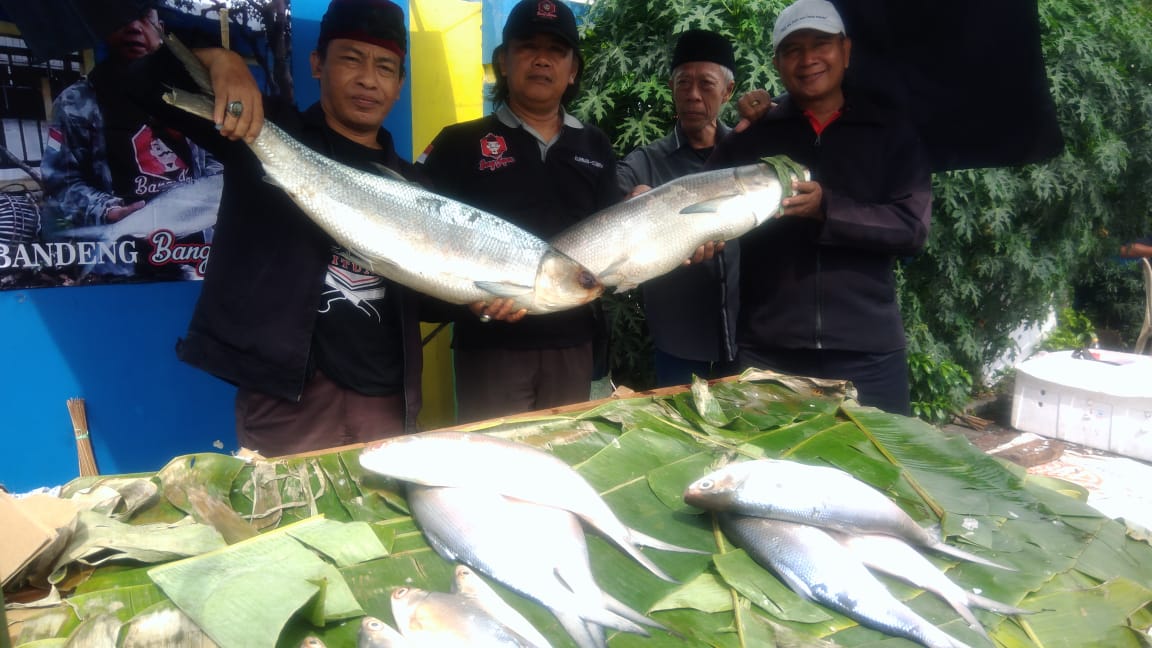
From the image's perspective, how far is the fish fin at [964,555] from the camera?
6.40 ft

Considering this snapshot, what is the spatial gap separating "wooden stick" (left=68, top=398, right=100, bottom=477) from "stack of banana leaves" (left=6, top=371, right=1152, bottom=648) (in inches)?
69.5

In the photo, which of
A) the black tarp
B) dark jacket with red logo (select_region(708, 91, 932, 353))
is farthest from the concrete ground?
dark jacket with red logo (select_region(708, 91, 932, 353))

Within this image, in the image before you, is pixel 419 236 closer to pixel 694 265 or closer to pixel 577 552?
pixel 577 552

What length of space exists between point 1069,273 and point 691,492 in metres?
7.00

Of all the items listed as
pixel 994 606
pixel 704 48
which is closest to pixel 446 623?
pixel 994 606

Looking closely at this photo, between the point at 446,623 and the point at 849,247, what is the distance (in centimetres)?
234

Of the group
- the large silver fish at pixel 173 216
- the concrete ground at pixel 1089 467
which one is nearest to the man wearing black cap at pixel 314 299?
the large silver fish at pixel 173 216

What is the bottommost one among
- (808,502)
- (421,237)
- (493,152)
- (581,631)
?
(581,631)

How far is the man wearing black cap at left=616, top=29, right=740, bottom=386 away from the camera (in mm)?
3758

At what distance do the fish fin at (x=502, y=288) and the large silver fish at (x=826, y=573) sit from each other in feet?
3.68

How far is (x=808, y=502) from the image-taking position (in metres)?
1.95

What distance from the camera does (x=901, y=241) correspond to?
9.95 feet

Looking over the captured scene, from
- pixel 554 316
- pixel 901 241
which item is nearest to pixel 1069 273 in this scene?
pixel 901 241

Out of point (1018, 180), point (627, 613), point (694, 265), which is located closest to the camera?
point (627, 613)
